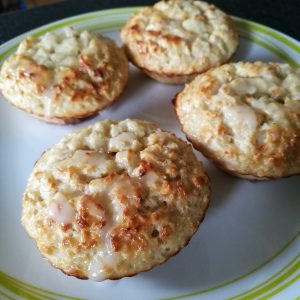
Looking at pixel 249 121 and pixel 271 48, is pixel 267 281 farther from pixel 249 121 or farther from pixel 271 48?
pixel 271 48

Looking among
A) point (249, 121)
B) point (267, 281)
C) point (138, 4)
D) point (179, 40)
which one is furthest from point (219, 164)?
point (138, 4)

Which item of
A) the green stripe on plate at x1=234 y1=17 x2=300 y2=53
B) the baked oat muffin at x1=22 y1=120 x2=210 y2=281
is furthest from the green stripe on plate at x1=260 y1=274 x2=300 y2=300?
the green stripe on plate at x1=234 y1=17 x2=300 y2=53

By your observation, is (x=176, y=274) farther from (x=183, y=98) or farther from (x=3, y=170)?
(x=3, y=170)

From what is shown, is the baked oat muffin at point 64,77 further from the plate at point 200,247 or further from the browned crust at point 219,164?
the browned crust at point 219,164

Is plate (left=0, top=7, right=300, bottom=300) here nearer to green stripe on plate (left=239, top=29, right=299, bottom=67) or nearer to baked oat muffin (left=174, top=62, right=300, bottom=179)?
baked oat muffin (left=174, top=62, right=300, bottom=179)

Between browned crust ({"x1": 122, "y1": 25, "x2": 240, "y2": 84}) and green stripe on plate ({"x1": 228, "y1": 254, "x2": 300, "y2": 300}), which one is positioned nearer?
green stripe on plate ({"x1": 228, "y1": 254, "x2": 300, "y2": 300})

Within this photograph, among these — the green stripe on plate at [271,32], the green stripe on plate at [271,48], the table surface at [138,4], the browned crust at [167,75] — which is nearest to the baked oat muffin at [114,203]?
the browned crust at [167,75]

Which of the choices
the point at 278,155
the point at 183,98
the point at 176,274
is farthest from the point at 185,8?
the point at 176,274
